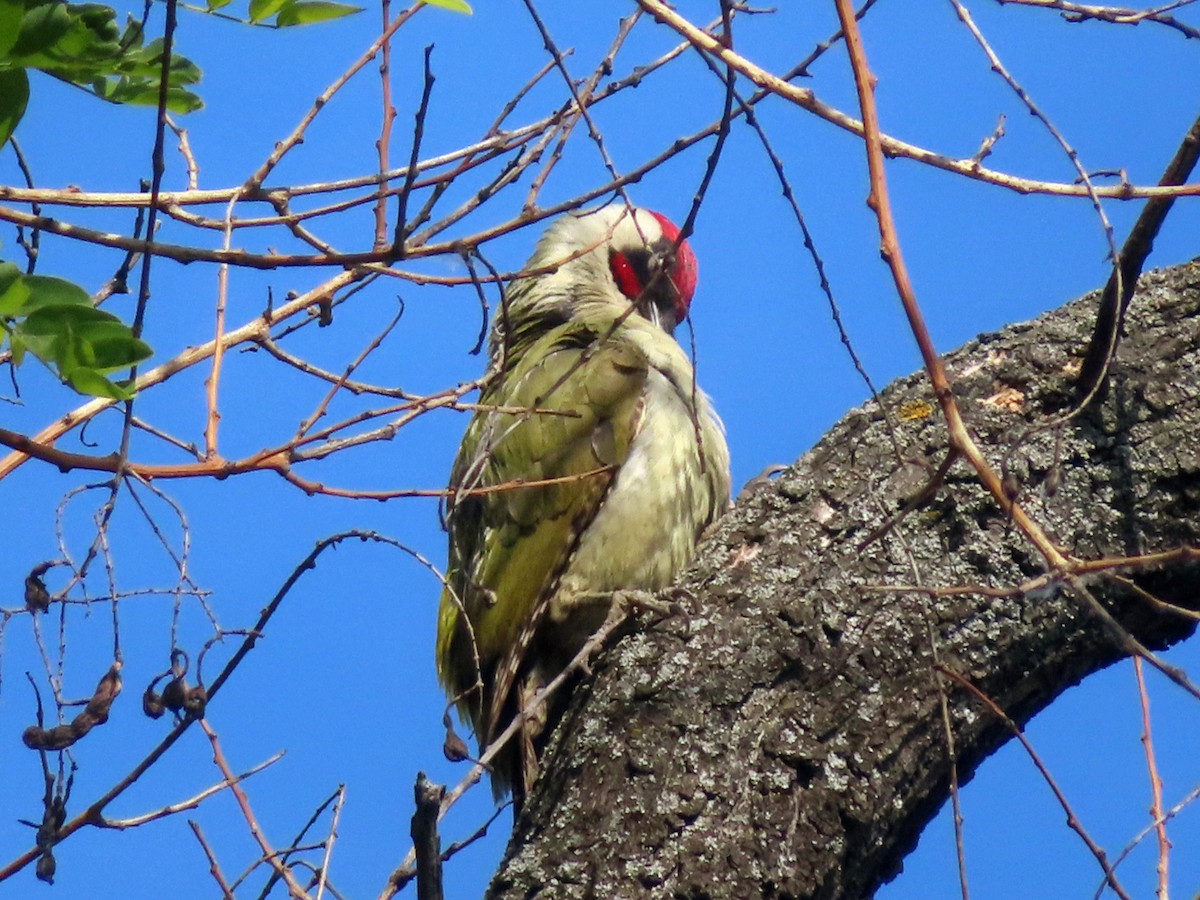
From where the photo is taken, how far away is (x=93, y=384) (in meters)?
1.81

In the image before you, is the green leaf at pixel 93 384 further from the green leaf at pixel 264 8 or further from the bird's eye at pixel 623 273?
the bird's eye at pixel 623 273

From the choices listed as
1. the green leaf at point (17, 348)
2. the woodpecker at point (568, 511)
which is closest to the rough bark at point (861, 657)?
the woodpecker at point (568, 511)

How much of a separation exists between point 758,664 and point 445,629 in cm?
144

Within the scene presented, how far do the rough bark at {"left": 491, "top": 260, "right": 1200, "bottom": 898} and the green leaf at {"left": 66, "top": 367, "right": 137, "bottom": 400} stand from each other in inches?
44.5

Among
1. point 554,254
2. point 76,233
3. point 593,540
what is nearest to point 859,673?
point 593,540

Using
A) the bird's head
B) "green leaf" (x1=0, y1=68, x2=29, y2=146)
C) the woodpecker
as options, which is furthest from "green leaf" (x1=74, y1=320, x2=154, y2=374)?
the bird's head

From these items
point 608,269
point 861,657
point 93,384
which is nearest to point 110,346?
point 93,384

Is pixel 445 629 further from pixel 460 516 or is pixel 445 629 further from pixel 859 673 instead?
pixel 859 673

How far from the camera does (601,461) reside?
3617 mm

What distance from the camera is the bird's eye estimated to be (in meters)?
4.73

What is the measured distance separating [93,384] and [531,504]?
196 centimetres

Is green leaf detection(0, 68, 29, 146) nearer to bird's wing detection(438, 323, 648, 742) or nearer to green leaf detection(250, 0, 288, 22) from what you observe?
green leaf detection(250, 0, 288, 22)

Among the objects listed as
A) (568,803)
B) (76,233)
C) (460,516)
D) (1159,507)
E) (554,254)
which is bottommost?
(568,803)

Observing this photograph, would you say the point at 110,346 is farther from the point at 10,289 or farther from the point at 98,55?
the point at 98,55
